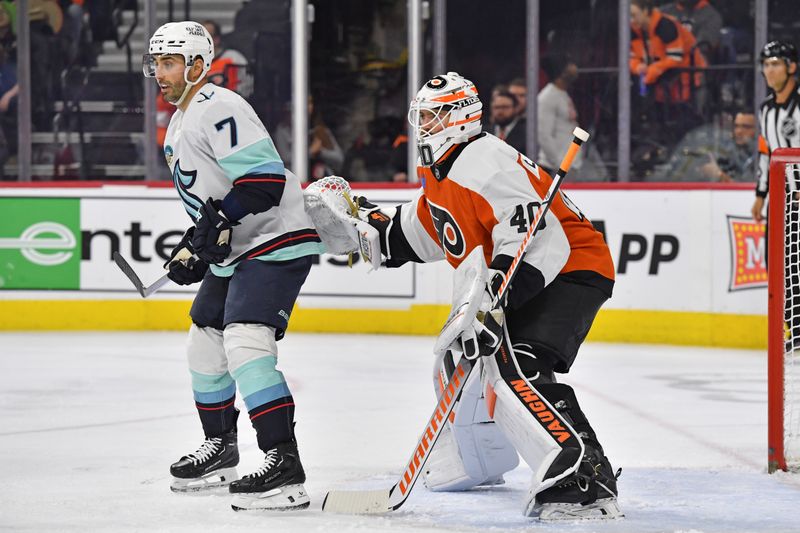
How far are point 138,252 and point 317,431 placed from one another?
10.3 ft

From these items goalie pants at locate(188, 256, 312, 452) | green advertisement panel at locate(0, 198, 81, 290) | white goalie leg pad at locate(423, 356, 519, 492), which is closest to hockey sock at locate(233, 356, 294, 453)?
goalie pants at locate(188, 256, 312, 452)

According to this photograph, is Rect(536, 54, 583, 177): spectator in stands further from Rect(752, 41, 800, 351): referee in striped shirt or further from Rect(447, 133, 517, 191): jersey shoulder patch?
Rect(447, 133, 517, 191): jersey shoulder patch

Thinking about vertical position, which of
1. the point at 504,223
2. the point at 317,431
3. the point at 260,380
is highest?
the point at 504,223

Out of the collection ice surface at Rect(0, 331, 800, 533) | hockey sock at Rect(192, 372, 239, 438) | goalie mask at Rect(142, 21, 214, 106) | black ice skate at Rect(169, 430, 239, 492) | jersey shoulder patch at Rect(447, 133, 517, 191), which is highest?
goalie mask at Rect(142, 21, 214, 106)

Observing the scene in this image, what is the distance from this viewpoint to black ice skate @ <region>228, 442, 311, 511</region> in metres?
3.16

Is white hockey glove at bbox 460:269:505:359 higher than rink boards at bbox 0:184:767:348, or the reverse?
white hockey glove at bbox 460:269:505:359

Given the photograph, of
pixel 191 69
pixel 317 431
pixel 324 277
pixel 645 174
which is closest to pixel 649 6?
pixel 645 174

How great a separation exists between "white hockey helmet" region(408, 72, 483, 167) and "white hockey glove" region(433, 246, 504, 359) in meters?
0.29

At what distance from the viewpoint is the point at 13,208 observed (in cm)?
727

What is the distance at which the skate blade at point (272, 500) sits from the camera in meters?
3.15

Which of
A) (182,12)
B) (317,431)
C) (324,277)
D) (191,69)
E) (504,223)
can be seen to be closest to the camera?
(504,223)

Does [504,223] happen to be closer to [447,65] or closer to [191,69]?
[191,69]

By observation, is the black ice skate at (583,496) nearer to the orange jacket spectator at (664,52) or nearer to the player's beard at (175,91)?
the player's beard at (175,91)

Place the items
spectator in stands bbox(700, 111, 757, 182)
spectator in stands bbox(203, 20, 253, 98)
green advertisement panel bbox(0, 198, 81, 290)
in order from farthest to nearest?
spectator in stands bbox(203, 20, 253, 98)
spectator in stands bbox(700, 111, 757, 182)
green advertisement panel bbox(0, 198, 81, 290)
